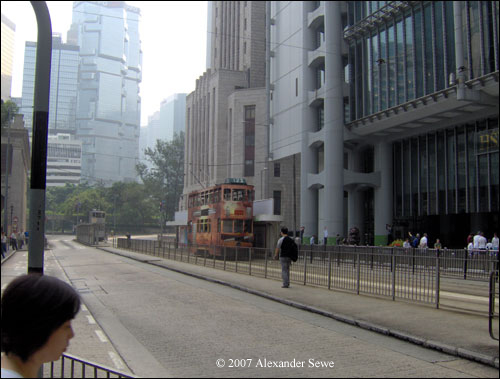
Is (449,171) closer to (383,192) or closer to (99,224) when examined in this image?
(383,192)

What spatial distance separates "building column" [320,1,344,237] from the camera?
38.7 metres

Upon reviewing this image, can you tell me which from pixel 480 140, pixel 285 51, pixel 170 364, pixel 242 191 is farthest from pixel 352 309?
pixel 285 51

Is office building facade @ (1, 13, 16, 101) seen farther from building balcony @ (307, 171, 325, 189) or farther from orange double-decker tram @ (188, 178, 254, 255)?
building balcony @ (307, 171, 325, 189)

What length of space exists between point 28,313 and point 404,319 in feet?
28.9

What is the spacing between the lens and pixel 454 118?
31.9 metres

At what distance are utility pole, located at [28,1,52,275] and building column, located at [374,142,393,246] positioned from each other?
116ft

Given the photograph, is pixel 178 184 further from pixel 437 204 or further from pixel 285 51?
pixel 437 204

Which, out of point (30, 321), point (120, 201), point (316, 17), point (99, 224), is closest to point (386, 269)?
point (30, 321)

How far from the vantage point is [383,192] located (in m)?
38.7

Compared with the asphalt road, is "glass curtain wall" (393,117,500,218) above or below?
above

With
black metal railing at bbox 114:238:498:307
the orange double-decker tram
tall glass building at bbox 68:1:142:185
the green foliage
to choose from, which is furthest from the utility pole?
the green foliage

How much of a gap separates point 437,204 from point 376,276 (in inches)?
926

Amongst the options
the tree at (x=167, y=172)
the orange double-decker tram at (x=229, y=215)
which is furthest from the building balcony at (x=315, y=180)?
the tree at (x=167, y=172)

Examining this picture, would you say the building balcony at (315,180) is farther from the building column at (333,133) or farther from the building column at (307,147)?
the building column at (333,133)
